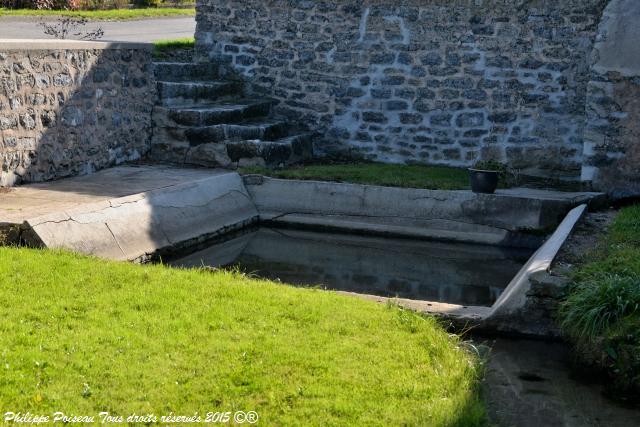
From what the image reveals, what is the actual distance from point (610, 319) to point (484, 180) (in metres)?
4.32

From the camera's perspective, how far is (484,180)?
10875 millimetres

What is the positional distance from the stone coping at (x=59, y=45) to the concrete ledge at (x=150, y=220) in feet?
6.65

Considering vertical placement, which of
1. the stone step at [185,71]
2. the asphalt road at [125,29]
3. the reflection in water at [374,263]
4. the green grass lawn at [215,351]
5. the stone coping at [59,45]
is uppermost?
the stone coping at [59,45]

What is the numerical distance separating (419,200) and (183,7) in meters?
16.9

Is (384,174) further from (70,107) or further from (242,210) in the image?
(70,107)

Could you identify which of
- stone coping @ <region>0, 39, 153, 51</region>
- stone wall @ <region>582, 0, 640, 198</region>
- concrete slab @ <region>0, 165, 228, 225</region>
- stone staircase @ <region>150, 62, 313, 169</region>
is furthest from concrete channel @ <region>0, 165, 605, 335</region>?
A: stone coping @ <region>0, 39, 153, 51</region>

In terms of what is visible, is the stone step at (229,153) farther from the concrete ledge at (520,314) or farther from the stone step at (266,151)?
the concrete ledge at (520,314)

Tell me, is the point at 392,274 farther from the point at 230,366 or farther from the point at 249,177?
the point at 230,366

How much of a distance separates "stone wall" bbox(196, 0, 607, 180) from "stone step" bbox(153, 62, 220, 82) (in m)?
0.28

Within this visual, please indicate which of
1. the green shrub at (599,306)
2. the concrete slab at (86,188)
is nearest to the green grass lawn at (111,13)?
the concrete slab at (86,188)

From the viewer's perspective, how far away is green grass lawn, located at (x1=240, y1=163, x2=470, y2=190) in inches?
450

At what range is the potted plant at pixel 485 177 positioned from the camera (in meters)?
10.8

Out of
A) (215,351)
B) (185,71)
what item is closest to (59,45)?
(185,71)

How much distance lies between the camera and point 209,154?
40.8ft
